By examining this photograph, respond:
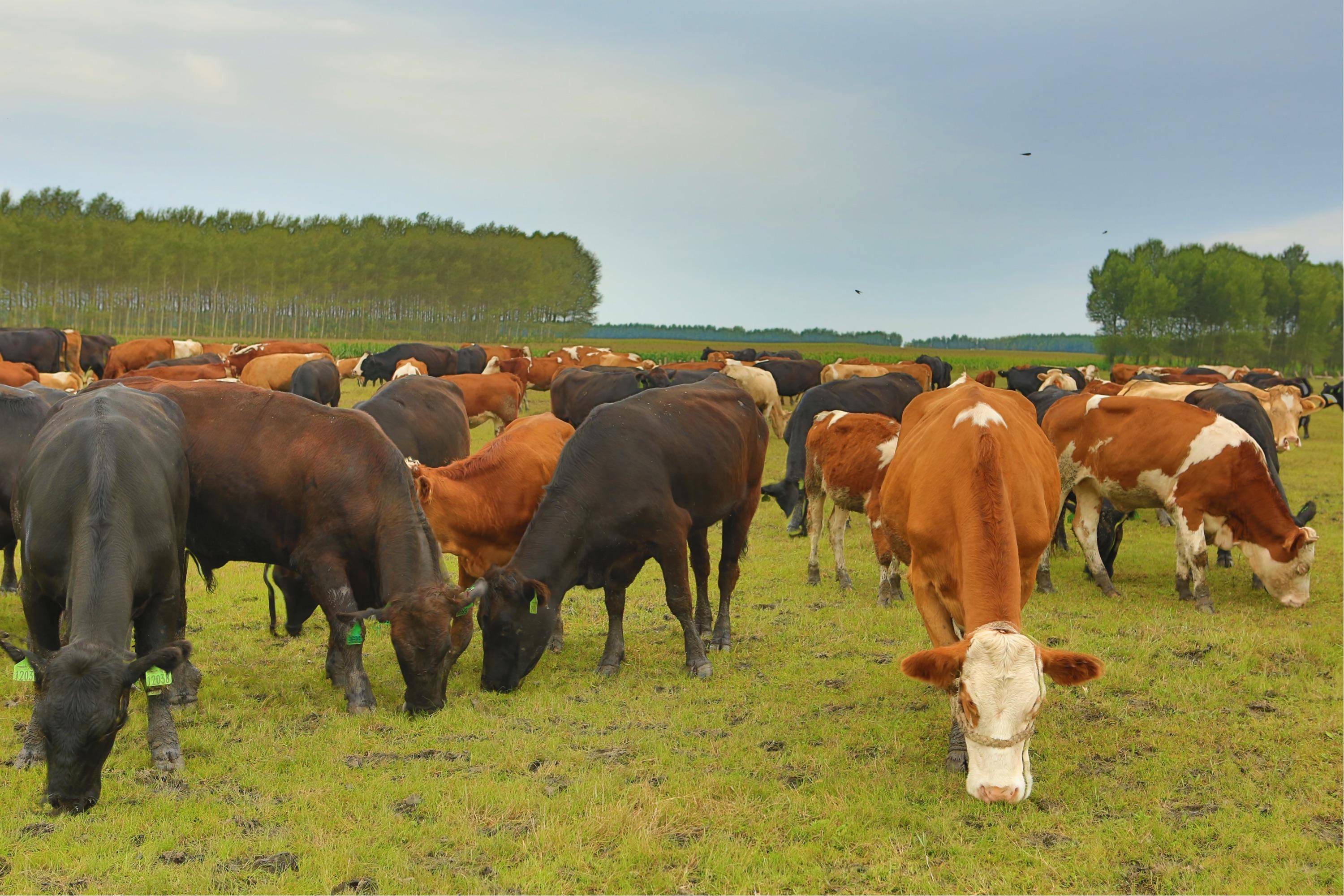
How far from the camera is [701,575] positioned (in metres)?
8.45

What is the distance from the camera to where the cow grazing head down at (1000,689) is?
179 inches

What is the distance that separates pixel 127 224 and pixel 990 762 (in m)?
88.2

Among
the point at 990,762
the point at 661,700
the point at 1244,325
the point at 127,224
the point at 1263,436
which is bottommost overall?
the point at 661,700

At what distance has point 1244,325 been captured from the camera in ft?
306

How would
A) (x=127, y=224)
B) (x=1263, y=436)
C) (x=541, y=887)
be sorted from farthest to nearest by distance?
(x=127, y=224) < (x=1263, y=436) < (x=541, y=887)

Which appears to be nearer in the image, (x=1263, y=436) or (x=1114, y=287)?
(x=1263, y=436)

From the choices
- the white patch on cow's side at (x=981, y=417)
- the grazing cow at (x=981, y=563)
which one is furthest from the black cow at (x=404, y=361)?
the white patch on cow's side at (x=981, y=417)

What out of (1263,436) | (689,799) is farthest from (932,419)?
(1263,436)

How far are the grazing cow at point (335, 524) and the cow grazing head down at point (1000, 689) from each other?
10.9 feet

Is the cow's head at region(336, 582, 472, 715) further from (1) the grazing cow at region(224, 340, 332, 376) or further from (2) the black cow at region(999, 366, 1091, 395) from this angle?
A: (2) the black cow at region(999, 366, 1091, 395)

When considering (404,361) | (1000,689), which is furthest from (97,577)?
(404,361)

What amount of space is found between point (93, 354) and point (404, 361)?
12.4 metres

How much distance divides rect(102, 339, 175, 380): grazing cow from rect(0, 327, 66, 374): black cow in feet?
5.44

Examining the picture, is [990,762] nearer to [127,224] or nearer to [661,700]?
[661,700]
